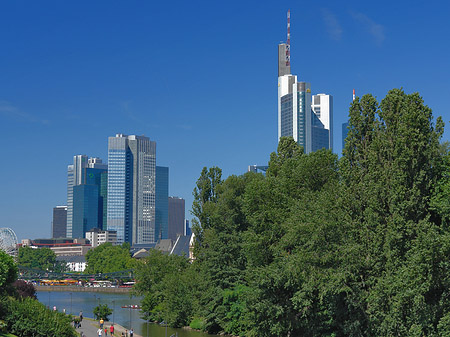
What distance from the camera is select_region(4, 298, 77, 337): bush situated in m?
50.3

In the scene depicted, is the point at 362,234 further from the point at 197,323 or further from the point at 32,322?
the point at 197,323

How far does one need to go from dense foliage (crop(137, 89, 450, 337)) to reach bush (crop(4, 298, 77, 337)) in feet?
51.3

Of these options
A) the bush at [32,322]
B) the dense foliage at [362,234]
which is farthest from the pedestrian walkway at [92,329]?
the dense foliage at [362,234]

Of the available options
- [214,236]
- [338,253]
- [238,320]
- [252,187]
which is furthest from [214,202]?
[338,253]

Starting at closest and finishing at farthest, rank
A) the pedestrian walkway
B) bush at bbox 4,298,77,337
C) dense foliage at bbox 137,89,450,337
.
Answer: dense foliage at bbox 137,89,450,337 → bush at bbox 4,298,77,337 → the pedestrian walkway

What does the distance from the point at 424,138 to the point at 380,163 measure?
3683 millimetres

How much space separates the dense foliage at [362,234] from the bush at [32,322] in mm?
15628

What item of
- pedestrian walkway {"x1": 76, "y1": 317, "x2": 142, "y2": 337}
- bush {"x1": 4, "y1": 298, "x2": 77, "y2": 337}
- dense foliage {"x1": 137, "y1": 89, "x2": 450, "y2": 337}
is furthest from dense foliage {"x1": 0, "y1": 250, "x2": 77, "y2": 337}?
dense foliage {"x1": 137, "y1": 89, "x2": 450, "y2": 337}

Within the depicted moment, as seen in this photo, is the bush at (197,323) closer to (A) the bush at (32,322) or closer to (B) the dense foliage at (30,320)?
(B) the dense foliage at (30,320)

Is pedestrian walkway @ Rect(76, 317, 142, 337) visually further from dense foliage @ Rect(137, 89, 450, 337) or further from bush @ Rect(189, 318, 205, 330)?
dense foliage @ Rect(137, 89, 450, 337)

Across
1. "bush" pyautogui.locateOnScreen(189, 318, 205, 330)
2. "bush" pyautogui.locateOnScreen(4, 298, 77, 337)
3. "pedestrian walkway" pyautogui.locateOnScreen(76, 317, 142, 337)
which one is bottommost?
"pedestrian walkway" pyautogui.locateOnScreen(76, 317, 142, 337)

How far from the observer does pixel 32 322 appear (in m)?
50.7

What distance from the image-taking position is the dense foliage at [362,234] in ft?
131

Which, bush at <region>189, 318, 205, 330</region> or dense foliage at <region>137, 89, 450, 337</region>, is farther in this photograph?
bush at <region>189, 318, 205, 330</region>
